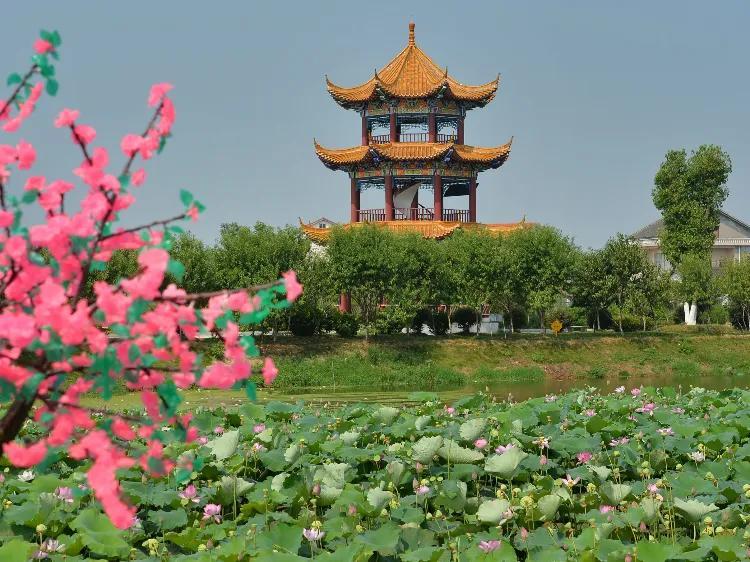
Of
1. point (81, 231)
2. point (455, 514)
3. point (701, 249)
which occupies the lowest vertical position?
point (455, 514)

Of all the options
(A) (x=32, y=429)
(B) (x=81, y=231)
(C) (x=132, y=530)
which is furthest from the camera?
(A) (x=32, y=429)

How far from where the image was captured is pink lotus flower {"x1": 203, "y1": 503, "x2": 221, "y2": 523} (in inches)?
243

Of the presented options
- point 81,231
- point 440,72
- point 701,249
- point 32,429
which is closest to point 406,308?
point 440,72

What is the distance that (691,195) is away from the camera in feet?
161

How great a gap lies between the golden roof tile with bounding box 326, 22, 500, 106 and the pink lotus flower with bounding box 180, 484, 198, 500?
123ft

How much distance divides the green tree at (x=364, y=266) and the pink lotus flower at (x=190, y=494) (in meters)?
Answer: 29.8

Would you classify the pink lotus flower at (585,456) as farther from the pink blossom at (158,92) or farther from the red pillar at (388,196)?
the red pillar at (388,196)

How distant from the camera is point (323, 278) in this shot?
123ft

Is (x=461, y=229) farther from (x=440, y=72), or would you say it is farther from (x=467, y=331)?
(x=440, y=72)

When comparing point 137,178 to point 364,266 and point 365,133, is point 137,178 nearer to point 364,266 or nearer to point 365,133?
point 364,266

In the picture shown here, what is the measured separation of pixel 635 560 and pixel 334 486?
2.19 m

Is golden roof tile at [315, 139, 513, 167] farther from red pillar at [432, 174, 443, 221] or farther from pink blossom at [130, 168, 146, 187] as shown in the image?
pink blossom at [130, 168, 146, 187]

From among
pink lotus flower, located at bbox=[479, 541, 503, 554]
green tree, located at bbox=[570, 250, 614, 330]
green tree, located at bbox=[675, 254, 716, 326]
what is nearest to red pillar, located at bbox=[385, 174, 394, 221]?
green tree, located at bbox=[570, 250, 614, 330]

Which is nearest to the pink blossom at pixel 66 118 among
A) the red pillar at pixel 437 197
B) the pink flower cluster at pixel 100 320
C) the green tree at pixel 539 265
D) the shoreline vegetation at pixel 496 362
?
the pink flower cluster at pixel 100 320
